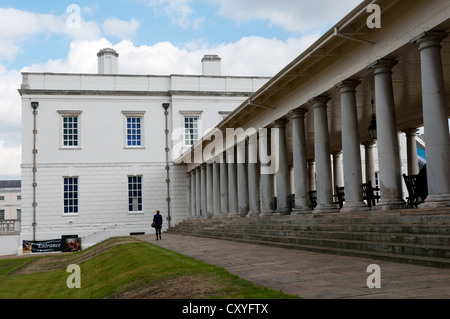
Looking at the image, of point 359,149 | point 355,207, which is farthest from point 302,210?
point 355,207

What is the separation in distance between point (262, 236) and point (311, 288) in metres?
10.2

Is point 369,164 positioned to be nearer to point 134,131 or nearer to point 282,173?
point 282,173

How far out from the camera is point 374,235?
426 inches

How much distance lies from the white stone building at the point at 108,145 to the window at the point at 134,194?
8 centimetres

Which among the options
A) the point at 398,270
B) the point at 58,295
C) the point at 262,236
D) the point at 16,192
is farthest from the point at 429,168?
the point at 16,192

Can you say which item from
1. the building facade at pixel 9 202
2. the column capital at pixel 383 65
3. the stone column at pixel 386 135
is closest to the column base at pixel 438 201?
the stone column at pixel 386 135

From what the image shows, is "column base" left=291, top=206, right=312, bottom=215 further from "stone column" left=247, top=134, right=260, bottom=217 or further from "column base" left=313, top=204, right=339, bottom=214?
"stone column" left=247, top=134, right=260, bottom=217

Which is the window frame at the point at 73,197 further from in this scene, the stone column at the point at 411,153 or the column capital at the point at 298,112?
the stone column at the point at 411,153

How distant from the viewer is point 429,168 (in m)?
11.0

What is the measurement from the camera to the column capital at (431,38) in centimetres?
1091

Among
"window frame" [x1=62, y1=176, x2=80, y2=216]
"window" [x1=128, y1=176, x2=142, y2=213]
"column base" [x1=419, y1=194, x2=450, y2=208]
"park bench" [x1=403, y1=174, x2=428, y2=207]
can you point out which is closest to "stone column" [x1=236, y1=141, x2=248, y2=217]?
"park bench" [x1=403, y1=174, x2=428, y2=207]

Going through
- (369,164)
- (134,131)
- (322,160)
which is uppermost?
(134,131)

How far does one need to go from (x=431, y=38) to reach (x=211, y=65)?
35037 mm

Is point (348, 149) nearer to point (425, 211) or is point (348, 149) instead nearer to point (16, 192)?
point (425, 211)
